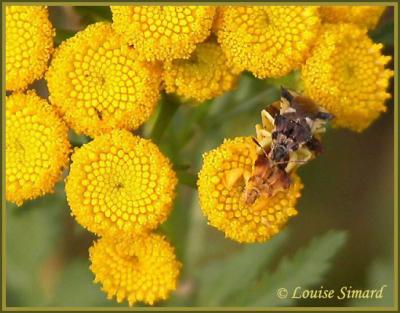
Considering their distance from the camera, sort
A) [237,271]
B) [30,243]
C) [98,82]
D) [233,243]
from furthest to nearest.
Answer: [233,243], [237,271], [30,243], [98,82]

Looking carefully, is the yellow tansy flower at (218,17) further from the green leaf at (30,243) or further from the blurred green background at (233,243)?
the green leaf at (30,243)

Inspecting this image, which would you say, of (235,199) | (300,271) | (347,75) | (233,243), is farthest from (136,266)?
(233,243)

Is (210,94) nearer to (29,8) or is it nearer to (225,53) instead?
(225,53)

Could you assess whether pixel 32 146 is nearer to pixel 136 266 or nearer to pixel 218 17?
pixel 136 266

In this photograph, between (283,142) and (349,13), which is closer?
(283,142)

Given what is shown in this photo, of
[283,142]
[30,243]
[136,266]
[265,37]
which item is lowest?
[30,243]

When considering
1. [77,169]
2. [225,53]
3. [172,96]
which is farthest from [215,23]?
[77,169]

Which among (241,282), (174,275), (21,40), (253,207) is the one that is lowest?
(241,282)
